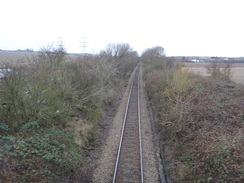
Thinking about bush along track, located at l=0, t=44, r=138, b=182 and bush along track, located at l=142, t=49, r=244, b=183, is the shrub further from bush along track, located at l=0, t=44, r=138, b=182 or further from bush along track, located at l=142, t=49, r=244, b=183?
bush along track, located at l=0, t=44, r=138, b=182

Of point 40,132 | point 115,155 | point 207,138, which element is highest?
point 40,132

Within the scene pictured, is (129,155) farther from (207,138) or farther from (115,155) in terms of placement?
(207,138)

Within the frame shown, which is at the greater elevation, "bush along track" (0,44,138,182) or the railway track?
"bush along track" (0,44,138,182)

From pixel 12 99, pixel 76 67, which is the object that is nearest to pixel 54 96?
pixel 12 99

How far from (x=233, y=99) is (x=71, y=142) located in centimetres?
1145

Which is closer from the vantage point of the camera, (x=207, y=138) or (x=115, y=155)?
(x=207, y=138)

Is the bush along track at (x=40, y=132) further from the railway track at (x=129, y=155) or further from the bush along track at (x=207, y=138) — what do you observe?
the bush along track at (x=207, y=138)

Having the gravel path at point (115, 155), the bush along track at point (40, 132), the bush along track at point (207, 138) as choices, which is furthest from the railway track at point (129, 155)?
the bush along track at point (207, 138)

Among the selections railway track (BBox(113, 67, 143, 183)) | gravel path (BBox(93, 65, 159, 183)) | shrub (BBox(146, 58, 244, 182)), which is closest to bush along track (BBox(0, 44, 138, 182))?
gravel path (BBox(93, 65, 159, 183))

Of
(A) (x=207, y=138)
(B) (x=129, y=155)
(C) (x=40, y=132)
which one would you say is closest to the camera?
(C) (x=40, y=132)

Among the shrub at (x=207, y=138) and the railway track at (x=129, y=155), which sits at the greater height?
the shrub at (x=207, y=138)

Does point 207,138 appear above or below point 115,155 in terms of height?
above

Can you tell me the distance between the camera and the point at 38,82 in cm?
952

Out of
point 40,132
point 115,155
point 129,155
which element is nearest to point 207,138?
point 129,155
